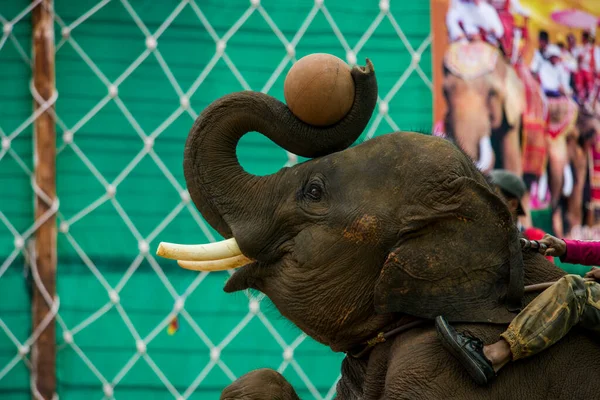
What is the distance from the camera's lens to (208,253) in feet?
4.69

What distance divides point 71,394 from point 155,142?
594 mm

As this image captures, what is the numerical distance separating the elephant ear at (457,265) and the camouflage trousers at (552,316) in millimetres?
43

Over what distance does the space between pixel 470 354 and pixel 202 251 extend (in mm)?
360

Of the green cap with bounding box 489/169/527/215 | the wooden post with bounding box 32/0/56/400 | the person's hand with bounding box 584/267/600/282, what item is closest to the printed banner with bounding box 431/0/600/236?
the green cap with bounding box 489/169/527/215

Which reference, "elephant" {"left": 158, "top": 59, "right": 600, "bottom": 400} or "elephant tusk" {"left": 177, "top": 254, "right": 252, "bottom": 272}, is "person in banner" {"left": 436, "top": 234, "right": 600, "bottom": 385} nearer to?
"elephant" {"left": 158, "top": 59, "right": 600, "bottom": 400}

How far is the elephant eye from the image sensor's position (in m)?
1.43

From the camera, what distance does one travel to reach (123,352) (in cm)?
254

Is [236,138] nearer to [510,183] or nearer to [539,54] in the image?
[510,183]

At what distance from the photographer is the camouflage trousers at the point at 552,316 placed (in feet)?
4.31

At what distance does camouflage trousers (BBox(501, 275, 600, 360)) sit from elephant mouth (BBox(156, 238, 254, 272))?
35cm

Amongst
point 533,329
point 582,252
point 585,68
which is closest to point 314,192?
point 533,329

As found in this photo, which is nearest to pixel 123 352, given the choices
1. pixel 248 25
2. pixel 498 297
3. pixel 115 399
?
pixel 115 399

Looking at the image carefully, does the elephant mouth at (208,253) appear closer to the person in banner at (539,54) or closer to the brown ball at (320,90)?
the brown ball at (320,90)

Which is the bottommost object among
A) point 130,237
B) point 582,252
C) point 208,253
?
point 130,237
